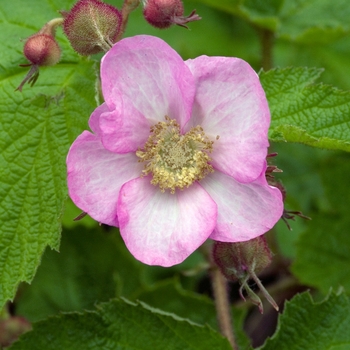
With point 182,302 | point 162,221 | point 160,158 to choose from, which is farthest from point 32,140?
point 182,302

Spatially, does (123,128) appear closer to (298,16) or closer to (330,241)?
(330,241)

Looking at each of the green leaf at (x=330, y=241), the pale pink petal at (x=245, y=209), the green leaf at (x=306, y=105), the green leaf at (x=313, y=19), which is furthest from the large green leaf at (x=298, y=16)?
the pale pink petal at (x=245, y=209)

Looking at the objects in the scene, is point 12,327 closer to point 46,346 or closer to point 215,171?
point 46,346

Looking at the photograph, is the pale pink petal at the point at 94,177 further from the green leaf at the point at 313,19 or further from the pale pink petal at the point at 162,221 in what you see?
the green leaf at the point at 313,19

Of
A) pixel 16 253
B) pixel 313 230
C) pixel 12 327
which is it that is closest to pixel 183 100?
pixel 16 253

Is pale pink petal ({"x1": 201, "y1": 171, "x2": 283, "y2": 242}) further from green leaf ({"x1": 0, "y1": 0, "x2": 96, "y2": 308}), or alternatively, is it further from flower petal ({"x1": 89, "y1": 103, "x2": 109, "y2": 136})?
green leaf ({"x1": 0, "y1": 0, "x2": 96, "y2": 308})

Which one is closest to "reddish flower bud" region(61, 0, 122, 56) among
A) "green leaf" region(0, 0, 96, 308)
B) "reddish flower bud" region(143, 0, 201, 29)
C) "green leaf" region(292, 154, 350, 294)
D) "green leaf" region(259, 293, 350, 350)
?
"reddish flower bud" region(143, 0, 201, 29)
